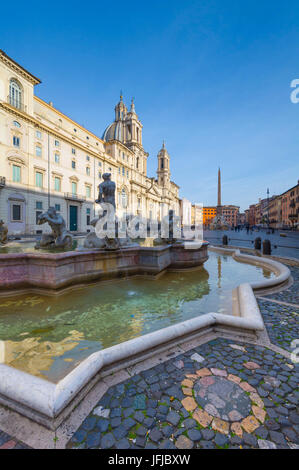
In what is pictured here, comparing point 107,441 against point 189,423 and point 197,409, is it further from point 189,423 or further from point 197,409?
point 197,409

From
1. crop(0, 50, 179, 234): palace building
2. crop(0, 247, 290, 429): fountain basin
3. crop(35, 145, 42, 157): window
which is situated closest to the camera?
crop(0, 247, 290, 429): fountain basin

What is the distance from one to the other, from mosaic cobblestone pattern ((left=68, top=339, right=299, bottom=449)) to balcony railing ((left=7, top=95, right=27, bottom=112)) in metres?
27.6

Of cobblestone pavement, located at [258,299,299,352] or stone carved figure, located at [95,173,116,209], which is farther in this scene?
stone carved figure, located at [95,173,116,209]

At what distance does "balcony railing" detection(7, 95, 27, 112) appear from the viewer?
808 inches

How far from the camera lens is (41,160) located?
963 inches

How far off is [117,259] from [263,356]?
4501 millimetres

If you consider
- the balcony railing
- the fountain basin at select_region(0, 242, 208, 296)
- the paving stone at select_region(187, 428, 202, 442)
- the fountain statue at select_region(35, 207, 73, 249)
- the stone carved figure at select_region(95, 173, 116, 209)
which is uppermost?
the balcony railing

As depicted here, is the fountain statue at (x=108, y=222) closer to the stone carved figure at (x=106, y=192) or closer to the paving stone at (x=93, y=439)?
the stone carved figure at (x=106, y=192)

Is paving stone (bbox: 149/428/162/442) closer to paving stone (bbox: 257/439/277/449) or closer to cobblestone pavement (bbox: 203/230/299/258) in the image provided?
paving stone (bbox: 257/439/277/449)

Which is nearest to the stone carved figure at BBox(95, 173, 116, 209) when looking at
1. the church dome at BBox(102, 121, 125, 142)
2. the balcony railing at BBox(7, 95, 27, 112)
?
the balcony railing at BBox(7, 95, 27, 112)

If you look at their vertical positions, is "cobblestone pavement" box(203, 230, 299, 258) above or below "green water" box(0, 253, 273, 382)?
above

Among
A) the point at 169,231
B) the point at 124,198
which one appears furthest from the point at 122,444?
the point at 124,198
